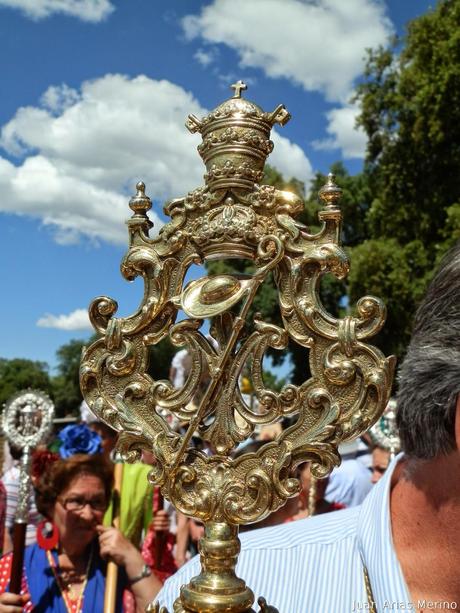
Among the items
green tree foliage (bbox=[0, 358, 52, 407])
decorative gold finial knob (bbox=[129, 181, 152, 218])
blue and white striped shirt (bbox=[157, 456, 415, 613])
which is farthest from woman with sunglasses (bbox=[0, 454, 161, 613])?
green tree foliage (bbox=[0, 358, 52, 407])

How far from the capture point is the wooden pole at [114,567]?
10.6 ft

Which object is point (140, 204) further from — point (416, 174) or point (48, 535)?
point (416, 174)

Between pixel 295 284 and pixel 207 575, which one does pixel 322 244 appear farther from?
pixel 207 575

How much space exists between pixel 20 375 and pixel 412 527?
78040 mm

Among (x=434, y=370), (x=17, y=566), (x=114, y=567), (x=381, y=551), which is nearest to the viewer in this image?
(x=434, y=370)

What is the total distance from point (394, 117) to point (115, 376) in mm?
16985

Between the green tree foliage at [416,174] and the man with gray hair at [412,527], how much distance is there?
12798 mm

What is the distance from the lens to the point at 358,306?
1169mm

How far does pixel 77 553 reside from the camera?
11.3 ft

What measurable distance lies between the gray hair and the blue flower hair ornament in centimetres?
245

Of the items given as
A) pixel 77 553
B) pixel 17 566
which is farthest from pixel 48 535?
pixel 17 566

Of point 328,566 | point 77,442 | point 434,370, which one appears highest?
point 434,370

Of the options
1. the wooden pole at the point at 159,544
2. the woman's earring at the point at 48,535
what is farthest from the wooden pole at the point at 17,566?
the wooden pole at the point at 159,544

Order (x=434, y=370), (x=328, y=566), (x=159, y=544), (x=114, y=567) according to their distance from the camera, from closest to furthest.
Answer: (x=434, y=370), (x=328, y=566), (x=114, y=567), (x=159, y=544)
